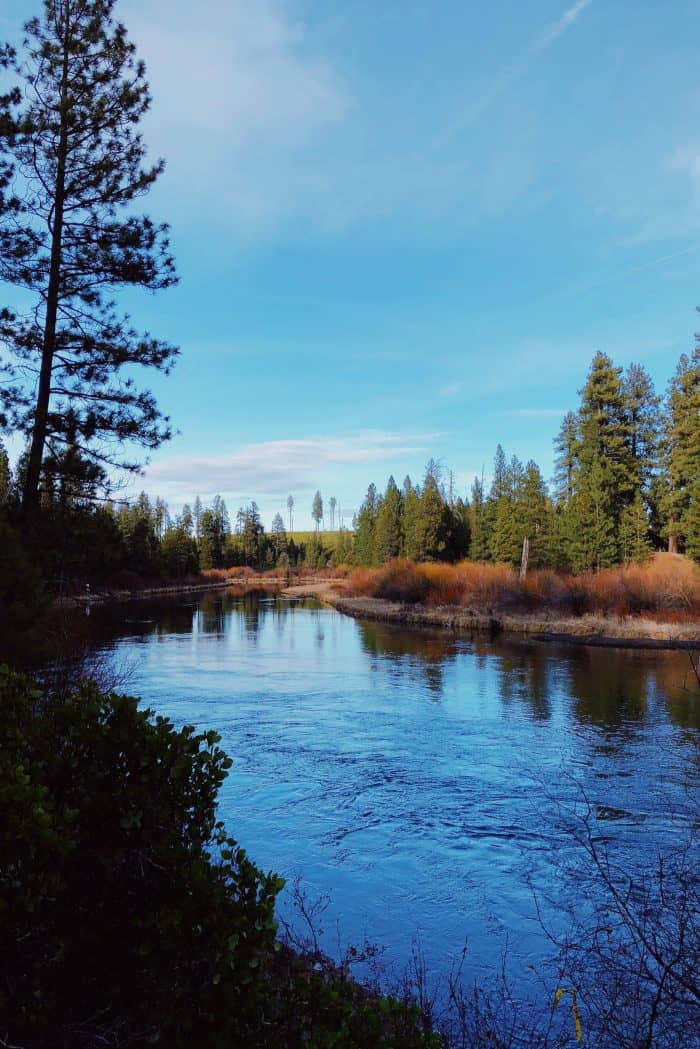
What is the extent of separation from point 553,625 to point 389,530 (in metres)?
41.1

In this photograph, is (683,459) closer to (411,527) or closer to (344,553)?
(411,527)

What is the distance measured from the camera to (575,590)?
37.2 metres

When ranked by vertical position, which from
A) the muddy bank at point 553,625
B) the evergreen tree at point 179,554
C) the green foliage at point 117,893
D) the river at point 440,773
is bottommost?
the river at point 440,773

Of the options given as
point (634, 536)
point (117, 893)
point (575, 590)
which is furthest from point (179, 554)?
point (117, 893)

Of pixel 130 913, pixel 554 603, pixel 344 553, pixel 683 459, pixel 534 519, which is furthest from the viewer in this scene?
pixel 344 553

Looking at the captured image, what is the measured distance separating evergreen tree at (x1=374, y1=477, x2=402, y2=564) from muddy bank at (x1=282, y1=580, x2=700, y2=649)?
87.9 feet

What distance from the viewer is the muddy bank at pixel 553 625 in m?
29.8

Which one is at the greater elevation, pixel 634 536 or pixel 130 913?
pixel 634 536

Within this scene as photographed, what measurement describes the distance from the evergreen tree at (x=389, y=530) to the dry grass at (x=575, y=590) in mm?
25929

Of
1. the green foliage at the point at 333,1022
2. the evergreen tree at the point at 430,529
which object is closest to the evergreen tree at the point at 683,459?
the evergreen tree at the point at 430,529

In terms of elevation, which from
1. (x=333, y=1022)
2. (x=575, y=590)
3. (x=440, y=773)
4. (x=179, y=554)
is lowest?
(x=440, y=773)

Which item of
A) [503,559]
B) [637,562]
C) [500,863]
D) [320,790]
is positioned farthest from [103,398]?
[503,559]

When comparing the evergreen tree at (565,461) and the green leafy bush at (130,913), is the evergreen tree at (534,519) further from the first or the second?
the green leafy bush at (130,913)

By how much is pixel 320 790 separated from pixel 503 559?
138 ft
